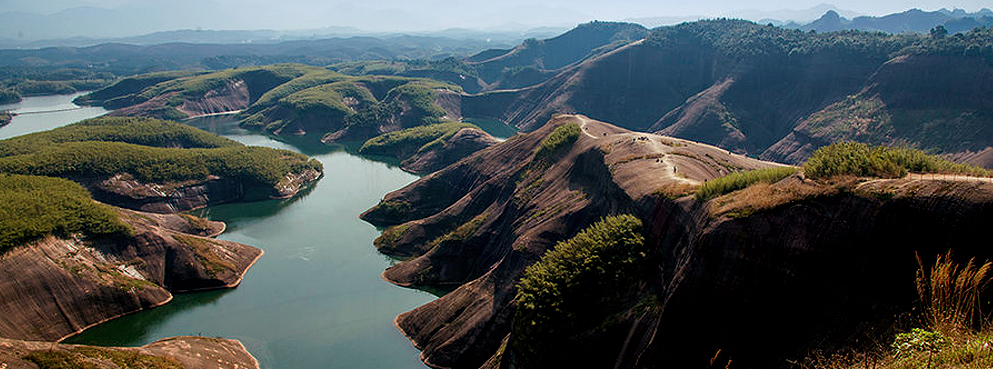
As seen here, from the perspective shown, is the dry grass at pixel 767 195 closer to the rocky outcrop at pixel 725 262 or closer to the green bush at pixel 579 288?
the rocky outcrop at pixel 725 262

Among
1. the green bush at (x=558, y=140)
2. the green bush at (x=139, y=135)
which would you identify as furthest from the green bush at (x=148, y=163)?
the green bush at (x=558, y=140)

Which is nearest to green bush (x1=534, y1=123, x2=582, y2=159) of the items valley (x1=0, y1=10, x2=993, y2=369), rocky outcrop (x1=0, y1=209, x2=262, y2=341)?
valley (x1=0, y1=10, x2=993, y2=369)

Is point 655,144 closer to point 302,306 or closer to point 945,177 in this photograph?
point 945,177

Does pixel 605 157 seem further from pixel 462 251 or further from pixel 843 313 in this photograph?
pixel 843 313

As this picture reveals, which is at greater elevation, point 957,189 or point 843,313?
point 957,189

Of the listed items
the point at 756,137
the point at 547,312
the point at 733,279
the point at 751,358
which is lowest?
the point at 756,137

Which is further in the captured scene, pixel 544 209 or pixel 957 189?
pixel 544 209

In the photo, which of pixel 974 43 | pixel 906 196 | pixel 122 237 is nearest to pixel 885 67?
pixel 974 43

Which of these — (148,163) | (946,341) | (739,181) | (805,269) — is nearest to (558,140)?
(739,181)
